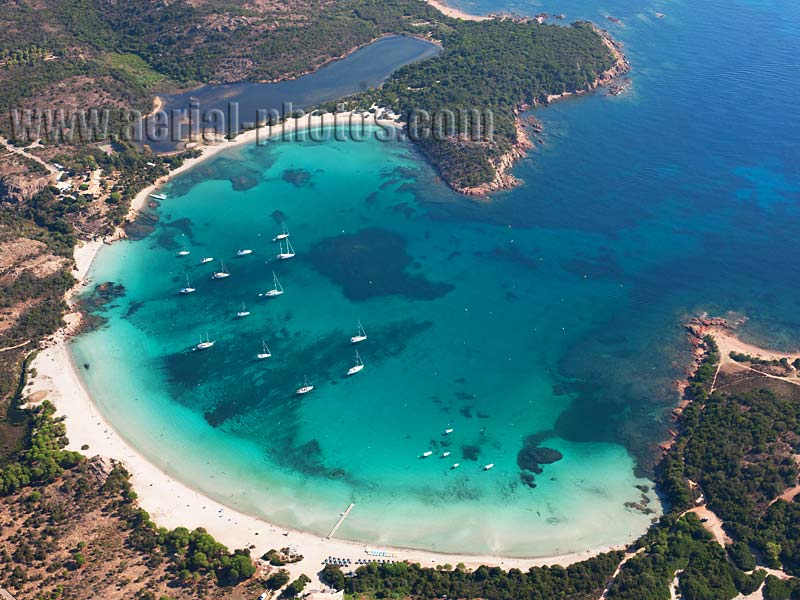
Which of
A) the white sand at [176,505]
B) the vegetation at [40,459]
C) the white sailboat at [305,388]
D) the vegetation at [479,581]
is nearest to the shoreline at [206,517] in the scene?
the white sand at [176,505]

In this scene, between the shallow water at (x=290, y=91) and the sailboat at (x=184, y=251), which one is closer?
the sailboat at (x=184, y=251)

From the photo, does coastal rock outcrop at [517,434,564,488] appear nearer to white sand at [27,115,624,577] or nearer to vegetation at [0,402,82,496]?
white sand at [27,115,624,577]

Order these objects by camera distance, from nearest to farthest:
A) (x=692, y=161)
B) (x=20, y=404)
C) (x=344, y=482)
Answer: (x=344, y=482) → (x=20, y=404) → (x=692, y=161)

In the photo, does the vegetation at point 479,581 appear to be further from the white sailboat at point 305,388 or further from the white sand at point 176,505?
the white sailboat at point 305,388

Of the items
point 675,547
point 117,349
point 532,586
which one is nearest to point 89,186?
point 117,349

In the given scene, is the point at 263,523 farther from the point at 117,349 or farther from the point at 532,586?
the point at 117,349

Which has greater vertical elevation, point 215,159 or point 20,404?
point 215,159
